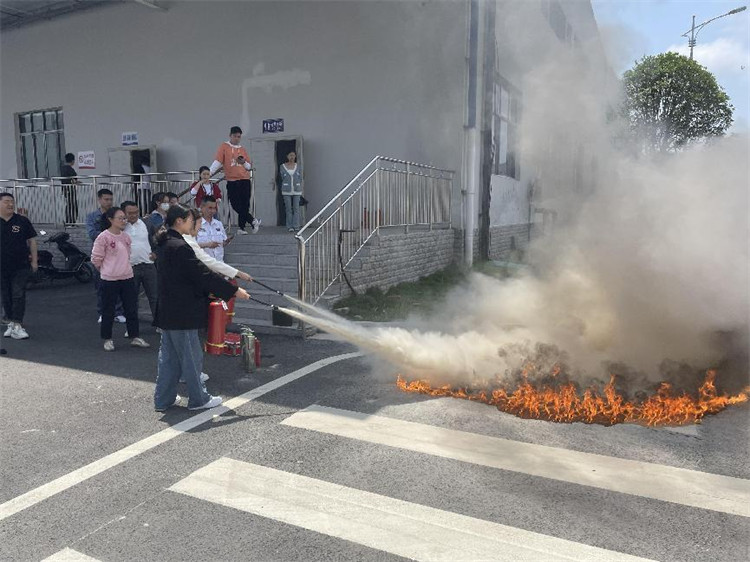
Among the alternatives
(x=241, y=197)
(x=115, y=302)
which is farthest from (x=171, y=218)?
(x=241, y=197)

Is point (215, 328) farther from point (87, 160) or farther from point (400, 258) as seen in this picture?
point (87, 160)

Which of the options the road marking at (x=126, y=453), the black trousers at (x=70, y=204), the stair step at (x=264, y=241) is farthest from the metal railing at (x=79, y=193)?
the road marking at (x=126, y=453)

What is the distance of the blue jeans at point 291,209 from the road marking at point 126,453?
5.76m

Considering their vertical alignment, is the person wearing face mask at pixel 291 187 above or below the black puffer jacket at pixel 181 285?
above

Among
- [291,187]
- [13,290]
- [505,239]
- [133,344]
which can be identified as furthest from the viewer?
[505,239]

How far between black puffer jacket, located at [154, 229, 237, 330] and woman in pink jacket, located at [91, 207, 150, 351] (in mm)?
2385

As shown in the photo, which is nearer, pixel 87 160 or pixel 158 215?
pixel 158 215

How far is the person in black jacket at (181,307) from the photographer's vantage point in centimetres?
463

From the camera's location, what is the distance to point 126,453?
391cm

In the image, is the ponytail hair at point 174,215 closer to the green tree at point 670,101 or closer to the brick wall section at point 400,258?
the brick wall section at point 400,258

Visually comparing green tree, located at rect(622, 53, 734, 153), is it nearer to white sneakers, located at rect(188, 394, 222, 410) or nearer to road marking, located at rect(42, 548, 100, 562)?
white sneakers, located at rect(188, 394, 222, 410)

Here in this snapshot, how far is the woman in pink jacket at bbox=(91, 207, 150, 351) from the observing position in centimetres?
666

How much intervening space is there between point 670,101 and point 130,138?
1275 centimetres

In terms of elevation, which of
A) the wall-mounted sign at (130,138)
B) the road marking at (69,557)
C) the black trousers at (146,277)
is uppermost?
the wall-mounted sign at (130,138)
